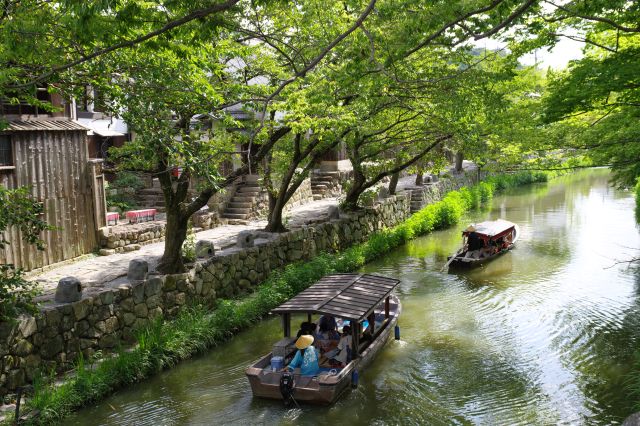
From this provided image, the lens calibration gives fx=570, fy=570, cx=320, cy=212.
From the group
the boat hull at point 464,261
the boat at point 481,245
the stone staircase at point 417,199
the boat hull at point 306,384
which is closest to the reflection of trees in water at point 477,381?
the boat hull at point 306,384

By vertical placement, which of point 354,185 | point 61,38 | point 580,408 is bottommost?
point 580,408

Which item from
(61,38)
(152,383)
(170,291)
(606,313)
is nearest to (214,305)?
(170,291)

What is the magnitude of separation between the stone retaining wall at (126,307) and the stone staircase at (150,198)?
680 centimetres

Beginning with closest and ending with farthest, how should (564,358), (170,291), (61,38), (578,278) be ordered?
(61,38), (564,358), (170,291), (578,278)

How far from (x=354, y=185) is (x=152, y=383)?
1474 cm

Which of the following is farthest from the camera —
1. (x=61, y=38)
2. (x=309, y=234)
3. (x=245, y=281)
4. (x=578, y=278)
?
(x=309, y=234)

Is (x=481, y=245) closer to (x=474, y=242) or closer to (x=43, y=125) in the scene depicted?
(x=474, y=242)

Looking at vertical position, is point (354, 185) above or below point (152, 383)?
above

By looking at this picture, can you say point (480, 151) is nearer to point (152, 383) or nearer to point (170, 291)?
point (170, 291)

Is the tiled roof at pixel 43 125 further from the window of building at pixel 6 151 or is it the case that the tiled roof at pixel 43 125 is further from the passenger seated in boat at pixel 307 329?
the passenger seated in boat at pixel 307 329

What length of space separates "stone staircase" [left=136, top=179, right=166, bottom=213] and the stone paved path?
3.14 m

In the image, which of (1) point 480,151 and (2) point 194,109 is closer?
(2) point 194,109

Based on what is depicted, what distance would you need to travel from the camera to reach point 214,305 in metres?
16.2

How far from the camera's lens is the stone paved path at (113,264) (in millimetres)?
14219
